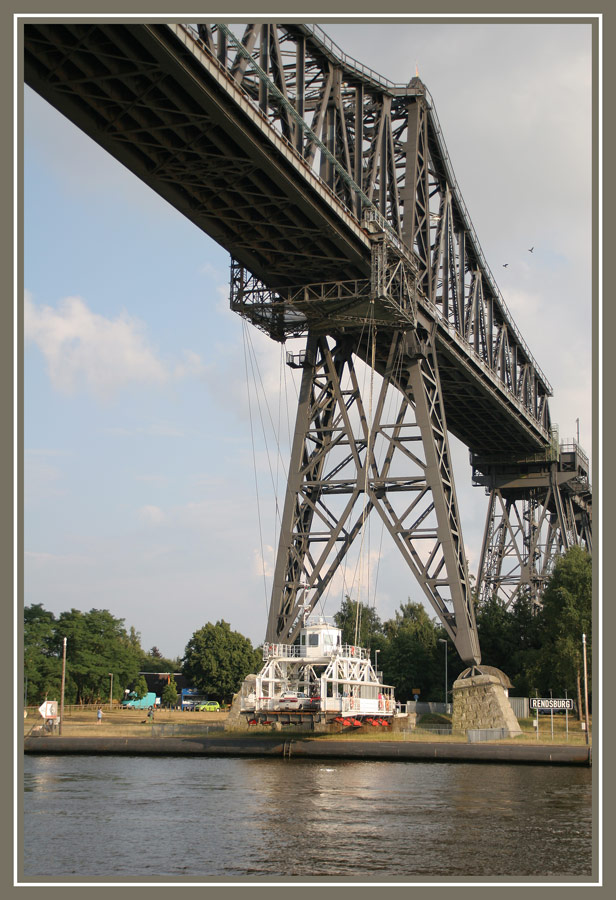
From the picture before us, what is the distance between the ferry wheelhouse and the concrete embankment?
1.66 m

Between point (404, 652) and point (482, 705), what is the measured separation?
24.0 metres

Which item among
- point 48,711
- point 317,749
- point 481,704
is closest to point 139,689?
point 48,711

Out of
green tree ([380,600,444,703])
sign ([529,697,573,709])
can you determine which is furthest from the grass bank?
green tree ([380,600,444,703])

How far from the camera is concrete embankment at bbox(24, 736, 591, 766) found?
41.5 metres

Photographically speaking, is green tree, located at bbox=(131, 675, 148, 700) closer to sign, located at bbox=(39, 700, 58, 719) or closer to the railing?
sign, located at bbox=(39, 700, 58, 719)

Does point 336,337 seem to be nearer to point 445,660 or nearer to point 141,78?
point 141,78

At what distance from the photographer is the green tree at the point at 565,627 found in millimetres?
60062

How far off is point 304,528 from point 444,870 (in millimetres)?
30106

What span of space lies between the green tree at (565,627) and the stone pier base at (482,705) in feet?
39.8

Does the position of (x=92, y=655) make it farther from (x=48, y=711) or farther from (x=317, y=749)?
(x=317, y=749)

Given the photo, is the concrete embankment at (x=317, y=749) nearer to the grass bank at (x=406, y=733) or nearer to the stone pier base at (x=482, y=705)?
the grass bank at (x=406, y=733)

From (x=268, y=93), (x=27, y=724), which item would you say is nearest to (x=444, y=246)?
(x=268, y=93)

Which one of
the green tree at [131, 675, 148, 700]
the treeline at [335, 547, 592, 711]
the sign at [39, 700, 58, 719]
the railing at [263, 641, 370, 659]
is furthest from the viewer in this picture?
the green tree at [131, 675, 148, 700]

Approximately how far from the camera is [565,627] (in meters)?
61.8
